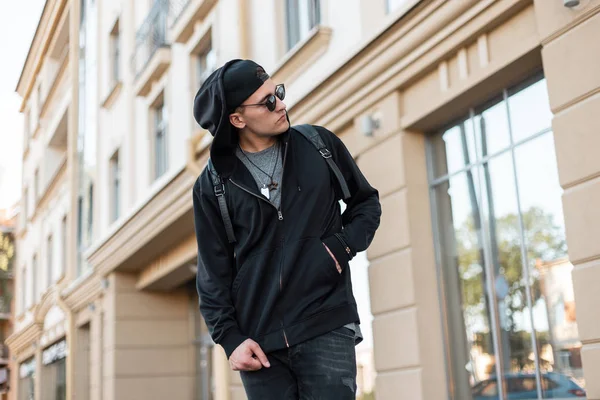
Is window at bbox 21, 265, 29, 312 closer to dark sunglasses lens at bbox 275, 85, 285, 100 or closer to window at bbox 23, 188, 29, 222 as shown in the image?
window at bbox 23, 188, 29, 222

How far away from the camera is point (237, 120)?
2.58 m

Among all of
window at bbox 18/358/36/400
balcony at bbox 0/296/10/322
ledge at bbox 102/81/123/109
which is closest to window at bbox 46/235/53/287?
window at bbox 18/358/36/400

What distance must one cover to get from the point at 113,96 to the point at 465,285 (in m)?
10.7

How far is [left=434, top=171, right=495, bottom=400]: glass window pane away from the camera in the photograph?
20.7 feet

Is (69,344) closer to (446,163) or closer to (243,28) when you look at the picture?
(243,28)

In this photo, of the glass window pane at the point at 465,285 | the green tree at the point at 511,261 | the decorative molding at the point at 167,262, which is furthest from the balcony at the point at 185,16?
the green tree at the point at 511,261

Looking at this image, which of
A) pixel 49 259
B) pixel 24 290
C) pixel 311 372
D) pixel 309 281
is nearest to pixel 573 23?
pixel 309 281

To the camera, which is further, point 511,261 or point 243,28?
point 243,28

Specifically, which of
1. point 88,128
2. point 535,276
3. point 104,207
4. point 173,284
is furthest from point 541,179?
point 88,128

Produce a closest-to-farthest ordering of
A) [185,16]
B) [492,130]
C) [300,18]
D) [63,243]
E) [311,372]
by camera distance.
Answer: [311,372] < [492,130] < [300,18] < [185,16] < [63,243]

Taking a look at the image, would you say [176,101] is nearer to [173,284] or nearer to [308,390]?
[173,284]

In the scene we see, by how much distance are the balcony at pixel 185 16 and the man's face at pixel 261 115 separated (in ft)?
29.8

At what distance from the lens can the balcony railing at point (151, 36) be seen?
13148 mm

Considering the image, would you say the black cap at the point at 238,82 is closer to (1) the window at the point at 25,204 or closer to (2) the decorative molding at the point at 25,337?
(2) the decorative molding at the point at 25,337
